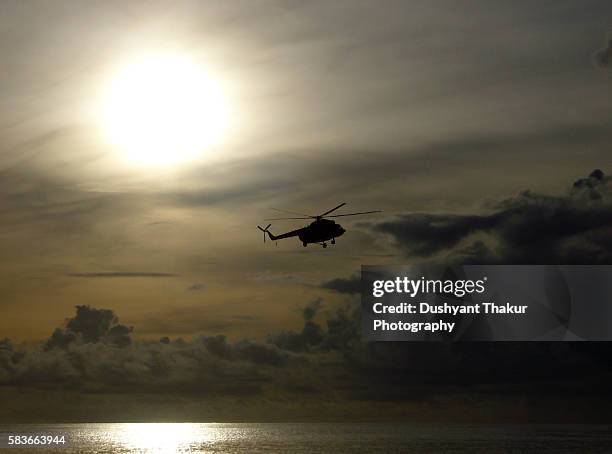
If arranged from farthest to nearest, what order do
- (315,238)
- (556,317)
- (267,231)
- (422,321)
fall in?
(267,231) < (315,238) < (556,317) < (422,321)

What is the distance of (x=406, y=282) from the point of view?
262 ft

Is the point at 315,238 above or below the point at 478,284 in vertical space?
above

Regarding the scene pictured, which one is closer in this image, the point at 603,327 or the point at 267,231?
the point at 603,327

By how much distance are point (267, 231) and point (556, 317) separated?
70.1m

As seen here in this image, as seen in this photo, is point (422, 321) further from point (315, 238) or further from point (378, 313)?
point (315, 238)

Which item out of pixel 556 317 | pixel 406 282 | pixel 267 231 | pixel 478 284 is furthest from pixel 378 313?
pixel 267 231

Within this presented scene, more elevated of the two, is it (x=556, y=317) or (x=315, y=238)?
(x=315, y=238)

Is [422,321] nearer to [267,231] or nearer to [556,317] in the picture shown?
[556,317]

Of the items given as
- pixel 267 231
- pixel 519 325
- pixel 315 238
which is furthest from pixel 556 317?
pixel 267 231

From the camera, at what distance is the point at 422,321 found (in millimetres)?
78250

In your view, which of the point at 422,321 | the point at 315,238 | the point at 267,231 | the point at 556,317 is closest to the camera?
the point at 422,321

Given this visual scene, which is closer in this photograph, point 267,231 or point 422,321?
point 422,321

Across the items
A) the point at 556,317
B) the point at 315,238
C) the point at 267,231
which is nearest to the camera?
the point at 556,317

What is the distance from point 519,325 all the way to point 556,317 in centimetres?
438
